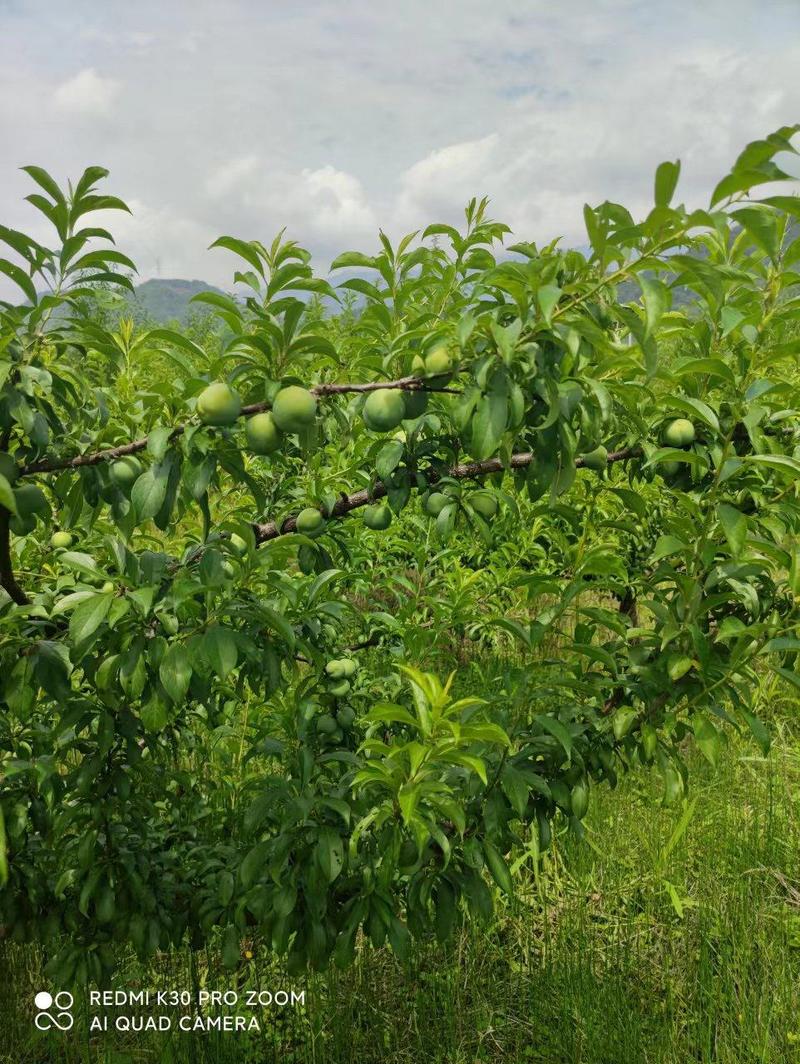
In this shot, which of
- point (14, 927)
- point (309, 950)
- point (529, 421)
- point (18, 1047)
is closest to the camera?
point (529, 421)

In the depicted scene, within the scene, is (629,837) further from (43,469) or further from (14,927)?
(43,469)

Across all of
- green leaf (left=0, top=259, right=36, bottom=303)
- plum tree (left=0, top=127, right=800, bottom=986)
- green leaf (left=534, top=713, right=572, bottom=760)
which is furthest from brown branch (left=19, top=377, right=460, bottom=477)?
green leaf (left=534, top=713, right=572, bottom=760)

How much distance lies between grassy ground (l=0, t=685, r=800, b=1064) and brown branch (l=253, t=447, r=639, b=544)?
1234mm

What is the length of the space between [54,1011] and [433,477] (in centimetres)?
177

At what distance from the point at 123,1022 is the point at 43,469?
1605 millimetres

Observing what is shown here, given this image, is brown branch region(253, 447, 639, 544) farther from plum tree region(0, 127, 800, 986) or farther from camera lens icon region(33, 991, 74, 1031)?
camera lens icon region(33, 991, 74, 1031)

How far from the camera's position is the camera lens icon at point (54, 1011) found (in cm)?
199

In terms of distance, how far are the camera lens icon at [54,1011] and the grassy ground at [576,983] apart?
36mm

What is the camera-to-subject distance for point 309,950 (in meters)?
1.61

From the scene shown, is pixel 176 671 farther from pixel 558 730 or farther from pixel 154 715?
pixel 558 730

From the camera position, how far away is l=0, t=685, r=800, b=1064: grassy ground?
79.0 inches

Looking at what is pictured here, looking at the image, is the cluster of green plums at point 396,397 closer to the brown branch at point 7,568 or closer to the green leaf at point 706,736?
the brown branch at point 7,568

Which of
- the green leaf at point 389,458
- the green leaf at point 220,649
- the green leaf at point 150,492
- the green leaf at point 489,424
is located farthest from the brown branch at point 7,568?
the green leaf at point 489,424

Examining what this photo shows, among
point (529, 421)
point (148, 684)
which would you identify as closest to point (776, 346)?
point (529, 421)
